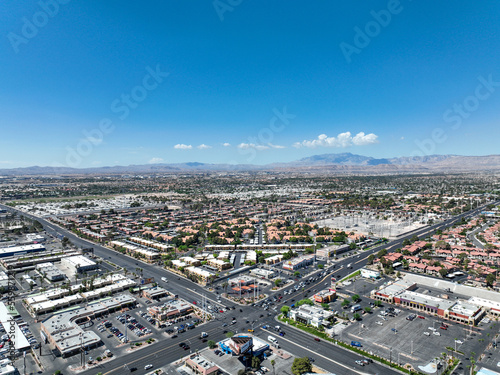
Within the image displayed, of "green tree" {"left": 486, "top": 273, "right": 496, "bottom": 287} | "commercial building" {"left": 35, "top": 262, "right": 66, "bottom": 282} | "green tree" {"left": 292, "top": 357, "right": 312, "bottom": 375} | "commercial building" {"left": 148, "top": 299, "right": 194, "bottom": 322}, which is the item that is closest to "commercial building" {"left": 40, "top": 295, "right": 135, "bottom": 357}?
"commercial building" {"left": 148, "top": 299, "right": 194, "bottom": 322}

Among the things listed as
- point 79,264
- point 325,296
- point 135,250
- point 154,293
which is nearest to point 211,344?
point 154,293

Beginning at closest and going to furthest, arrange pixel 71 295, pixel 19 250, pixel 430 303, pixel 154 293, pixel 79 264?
pixel 430 303 → pixel 154 293 → pixel 71 295 → pixel 79 264 → pixel 19 250

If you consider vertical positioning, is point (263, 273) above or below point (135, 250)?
below

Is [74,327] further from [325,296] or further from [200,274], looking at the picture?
[325,296]

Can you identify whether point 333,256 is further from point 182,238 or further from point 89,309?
point 89,309

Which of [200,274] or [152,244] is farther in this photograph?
[152,244]
